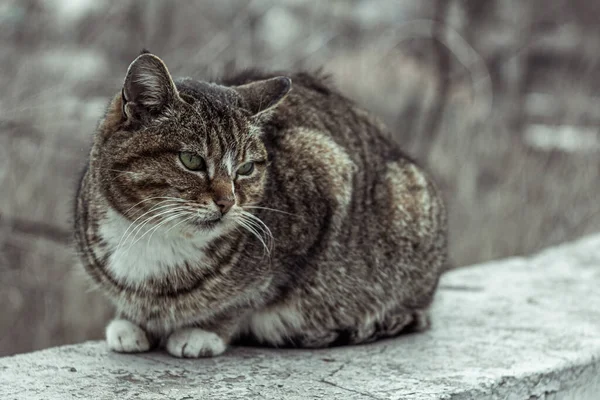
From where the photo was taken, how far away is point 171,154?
2635mm

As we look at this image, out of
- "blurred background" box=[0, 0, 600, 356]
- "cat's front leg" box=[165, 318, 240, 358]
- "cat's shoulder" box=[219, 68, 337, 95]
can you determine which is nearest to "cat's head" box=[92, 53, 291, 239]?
"cat's front leg" box=[165, 318, 240, 358]

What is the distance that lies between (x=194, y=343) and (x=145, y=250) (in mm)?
439

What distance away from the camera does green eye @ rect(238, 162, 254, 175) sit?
9.12ft

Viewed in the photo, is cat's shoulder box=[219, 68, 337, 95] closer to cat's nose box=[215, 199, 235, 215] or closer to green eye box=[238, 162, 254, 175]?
green eye box=[238, 162, 254, 175]

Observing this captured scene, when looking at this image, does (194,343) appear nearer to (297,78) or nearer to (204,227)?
(204,227)

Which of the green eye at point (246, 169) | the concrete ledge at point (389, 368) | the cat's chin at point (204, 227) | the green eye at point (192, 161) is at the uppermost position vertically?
the green eye at point (192, 161)

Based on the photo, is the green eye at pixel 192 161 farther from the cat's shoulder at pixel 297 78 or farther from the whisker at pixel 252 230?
the cat's shoulder at pixel 297 78

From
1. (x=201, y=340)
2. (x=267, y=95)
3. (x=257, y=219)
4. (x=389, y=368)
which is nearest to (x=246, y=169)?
(x=257, y=219)

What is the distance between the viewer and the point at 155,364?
2.91 m

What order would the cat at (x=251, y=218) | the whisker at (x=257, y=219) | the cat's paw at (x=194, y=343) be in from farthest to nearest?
the cat's paw at (x=194, y=343)
the whisker at (x=257, y=219)
the cat at (x=251, y=218)

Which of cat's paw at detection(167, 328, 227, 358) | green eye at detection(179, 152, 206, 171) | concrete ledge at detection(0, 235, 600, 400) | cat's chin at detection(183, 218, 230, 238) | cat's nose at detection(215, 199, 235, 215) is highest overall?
green eye at detection(179, 152, 206, 171)

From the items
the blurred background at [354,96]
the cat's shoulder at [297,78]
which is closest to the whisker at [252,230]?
the cat's shoulder at [297,78]

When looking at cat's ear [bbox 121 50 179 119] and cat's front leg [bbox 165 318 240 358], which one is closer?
cat's ear [bbox 121 50 179 119]

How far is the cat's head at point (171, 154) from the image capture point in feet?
8.54
